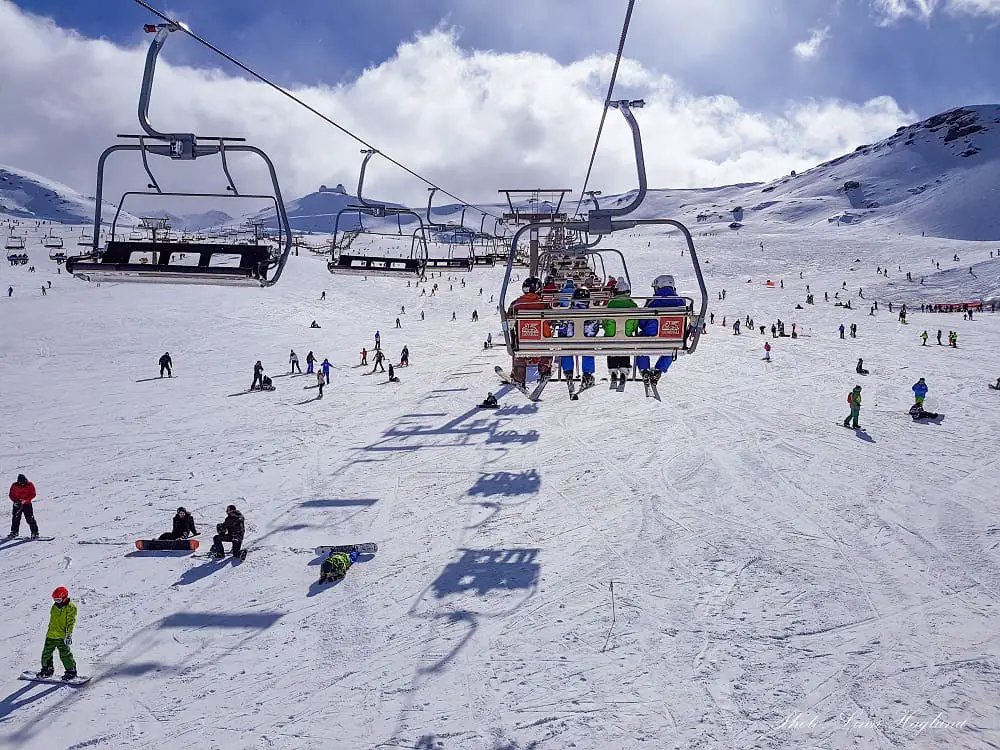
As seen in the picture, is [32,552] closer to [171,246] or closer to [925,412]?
[171,246]

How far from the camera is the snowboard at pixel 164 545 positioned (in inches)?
322

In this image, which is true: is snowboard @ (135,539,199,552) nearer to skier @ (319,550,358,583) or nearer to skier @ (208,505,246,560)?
skier @ (208,505,246,560)

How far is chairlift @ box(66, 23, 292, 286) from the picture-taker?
5.25 meters

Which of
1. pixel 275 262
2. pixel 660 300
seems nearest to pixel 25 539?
pixel 275 262

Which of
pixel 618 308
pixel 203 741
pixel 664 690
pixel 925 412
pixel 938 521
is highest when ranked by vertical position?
pixel 618 308

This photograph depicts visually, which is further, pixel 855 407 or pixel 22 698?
pixel 855 407

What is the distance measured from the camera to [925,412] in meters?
15.0

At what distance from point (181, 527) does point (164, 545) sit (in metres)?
0.32

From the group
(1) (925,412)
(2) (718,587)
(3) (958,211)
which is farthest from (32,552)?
(3) (958,211)

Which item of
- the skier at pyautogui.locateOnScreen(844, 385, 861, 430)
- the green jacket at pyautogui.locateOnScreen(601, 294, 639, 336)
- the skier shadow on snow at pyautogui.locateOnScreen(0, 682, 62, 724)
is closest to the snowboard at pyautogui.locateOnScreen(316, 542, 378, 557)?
the skier shadow on snow at pyautogui.locateOnScreen(0, 682, 62, 724)

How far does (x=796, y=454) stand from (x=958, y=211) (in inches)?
4204

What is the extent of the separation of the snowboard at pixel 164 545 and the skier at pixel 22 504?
1797 millimetres

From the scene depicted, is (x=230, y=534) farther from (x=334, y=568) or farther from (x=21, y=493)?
(x=21, y=493)

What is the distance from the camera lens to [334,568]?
7.48 m
